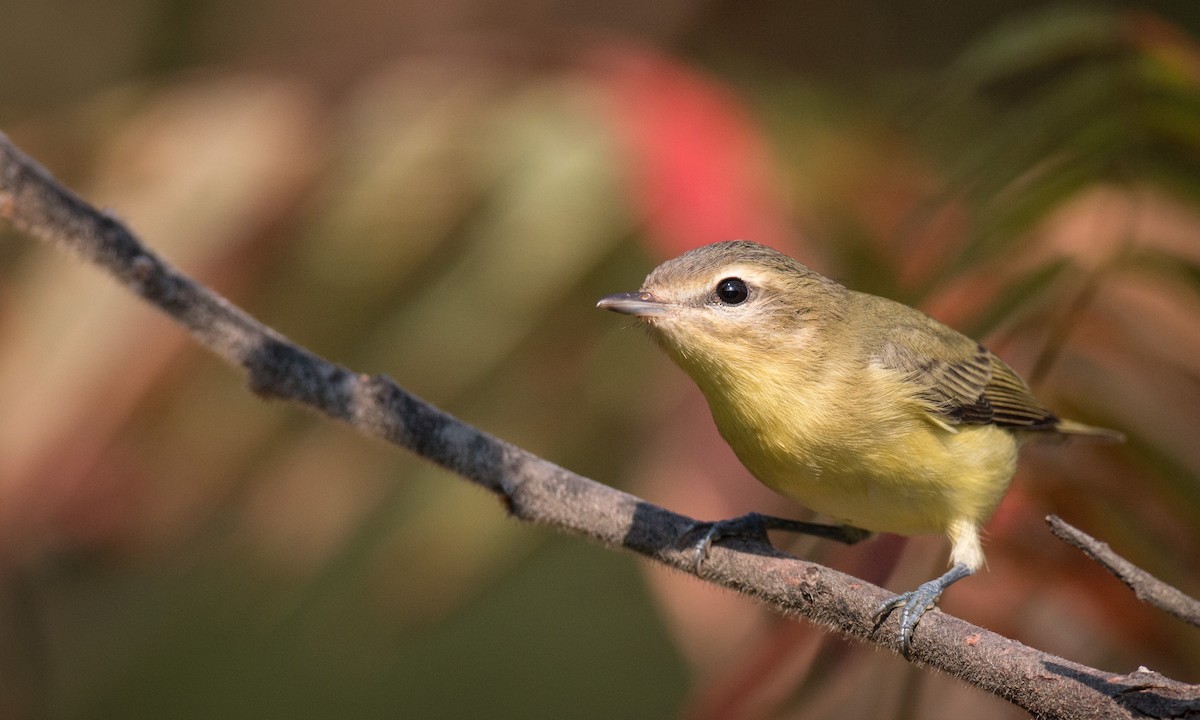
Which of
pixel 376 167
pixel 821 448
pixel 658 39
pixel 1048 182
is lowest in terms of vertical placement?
pixel 376 167

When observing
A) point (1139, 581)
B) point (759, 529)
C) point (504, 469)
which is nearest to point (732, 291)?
point (759, 529)

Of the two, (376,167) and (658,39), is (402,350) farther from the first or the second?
(658,39)

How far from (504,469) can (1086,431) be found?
1.73m

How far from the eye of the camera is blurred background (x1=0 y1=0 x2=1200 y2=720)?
2.51m

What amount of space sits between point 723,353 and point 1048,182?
801 mm

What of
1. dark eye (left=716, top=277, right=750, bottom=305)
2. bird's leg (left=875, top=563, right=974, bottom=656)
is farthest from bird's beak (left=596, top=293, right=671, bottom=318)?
bird's leg (left=875, top=563, right=974, bottom=656)

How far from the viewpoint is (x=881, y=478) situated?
2.72 meters

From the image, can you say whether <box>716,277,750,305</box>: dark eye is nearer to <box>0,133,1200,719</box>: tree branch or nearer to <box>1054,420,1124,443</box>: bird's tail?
<box>0,133,1200,719</box>: tree branch

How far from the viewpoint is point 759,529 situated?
2822 millimetres

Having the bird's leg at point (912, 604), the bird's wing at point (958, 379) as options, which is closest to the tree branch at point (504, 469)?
the bird's leg at point (912, 604)

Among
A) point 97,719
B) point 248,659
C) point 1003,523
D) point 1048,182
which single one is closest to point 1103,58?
point 1048,182

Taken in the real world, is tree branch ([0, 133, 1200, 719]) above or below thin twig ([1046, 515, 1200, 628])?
below

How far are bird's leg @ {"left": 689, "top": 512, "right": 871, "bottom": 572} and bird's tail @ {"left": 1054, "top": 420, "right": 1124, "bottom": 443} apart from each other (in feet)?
2.00

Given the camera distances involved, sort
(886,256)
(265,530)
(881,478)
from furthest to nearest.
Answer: (265,530) → (886,256) → (881,478)
